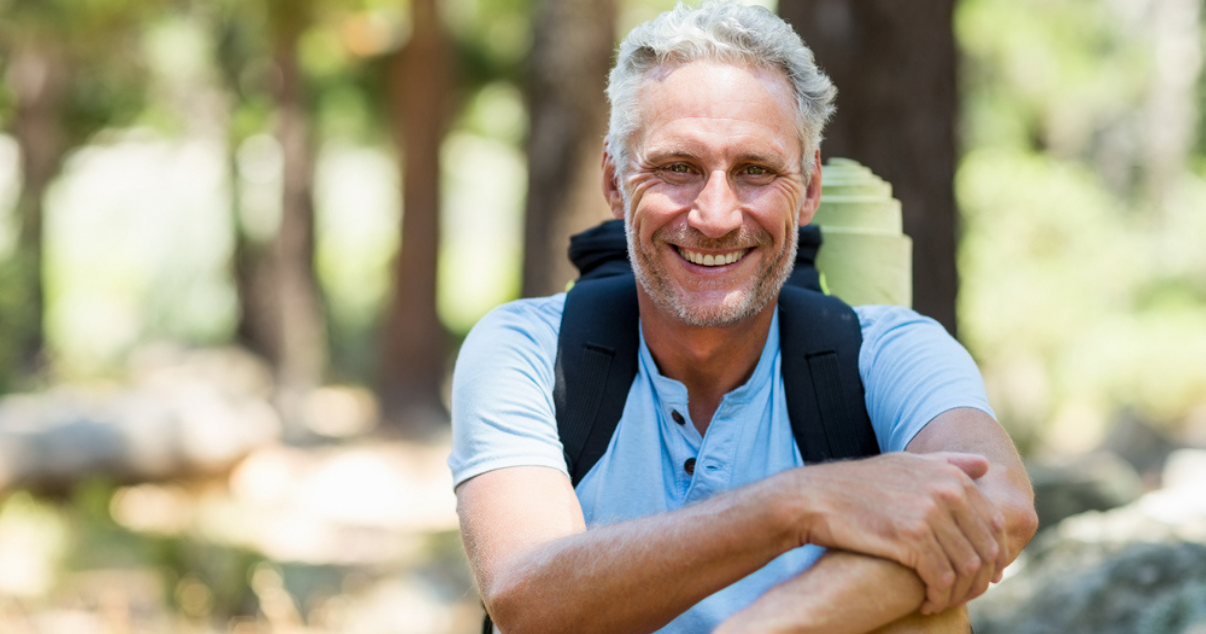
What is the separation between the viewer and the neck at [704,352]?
2555 mm

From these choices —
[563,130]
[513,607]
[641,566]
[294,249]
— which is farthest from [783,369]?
[294,249]

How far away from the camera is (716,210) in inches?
95.0

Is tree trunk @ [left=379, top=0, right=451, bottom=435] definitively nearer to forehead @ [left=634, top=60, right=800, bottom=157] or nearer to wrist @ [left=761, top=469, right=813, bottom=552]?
forehead @ [left=634, top=60, right=800, bottom=157]

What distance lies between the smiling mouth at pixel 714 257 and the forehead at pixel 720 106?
23 cm

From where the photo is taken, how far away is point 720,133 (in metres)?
2.40

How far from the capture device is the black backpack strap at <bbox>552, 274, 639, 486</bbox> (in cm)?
242

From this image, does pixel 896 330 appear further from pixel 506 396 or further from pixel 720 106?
pixel 506 396

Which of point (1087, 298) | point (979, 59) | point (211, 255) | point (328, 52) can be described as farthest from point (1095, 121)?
point (211, 255)

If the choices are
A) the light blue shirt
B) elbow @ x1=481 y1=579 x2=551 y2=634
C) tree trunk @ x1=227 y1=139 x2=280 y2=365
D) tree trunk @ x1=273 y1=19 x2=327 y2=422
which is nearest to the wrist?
the light blue shirt

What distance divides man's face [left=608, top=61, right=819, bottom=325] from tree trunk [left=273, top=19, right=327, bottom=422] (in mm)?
12475

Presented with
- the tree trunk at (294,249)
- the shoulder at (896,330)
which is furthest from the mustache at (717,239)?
the tree trunk at (294,249)

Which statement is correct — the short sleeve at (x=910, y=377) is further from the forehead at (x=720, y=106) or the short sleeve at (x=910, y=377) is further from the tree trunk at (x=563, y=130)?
the tree trunk at (x=563, y=130)

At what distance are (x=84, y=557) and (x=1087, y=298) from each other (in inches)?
434

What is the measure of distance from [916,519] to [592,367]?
0.79 metres
